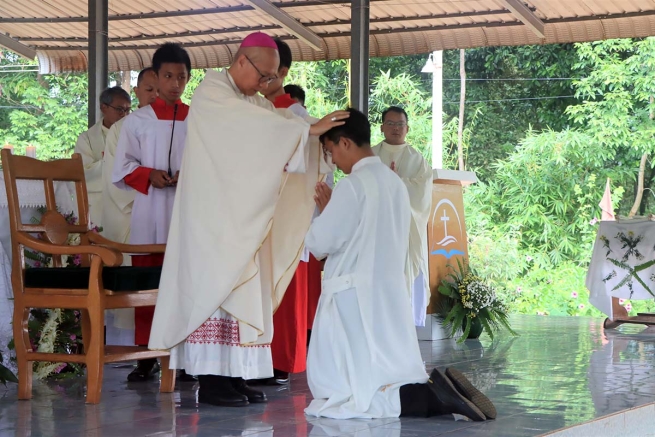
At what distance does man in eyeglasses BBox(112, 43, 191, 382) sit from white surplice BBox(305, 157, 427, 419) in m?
1.12

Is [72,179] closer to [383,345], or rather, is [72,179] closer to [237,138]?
[237,138]

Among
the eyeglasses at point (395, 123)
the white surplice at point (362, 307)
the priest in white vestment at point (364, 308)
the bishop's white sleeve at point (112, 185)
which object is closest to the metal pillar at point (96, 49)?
the bishop's white sleeve at point (112, 185)

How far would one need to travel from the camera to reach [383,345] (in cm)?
360

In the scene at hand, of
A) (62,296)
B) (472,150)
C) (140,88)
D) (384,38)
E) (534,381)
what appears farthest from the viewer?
(472,150)

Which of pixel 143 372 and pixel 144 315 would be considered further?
pixel 143 372

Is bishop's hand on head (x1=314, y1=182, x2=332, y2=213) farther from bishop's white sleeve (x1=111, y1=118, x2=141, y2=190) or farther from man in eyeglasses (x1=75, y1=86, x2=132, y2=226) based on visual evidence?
man in eyeglasses (x1=75, y1=86, x2=132, y2=226)

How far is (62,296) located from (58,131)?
39.7 ft

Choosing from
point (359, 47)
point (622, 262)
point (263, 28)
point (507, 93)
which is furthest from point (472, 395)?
point (507, 93)

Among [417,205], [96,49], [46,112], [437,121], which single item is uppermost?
[46,112]

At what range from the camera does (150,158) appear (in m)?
4.50

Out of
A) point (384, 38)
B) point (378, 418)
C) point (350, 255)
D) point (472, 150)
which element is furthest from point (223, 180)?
point (472, 150)

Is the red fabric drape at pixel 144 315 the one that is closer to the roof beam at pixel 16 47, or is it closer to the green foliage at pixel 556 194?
the roof beam at pixel 16 47

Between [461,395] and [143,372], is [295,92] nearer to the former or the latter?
[143,372]

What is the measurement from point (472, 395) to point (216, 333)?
101 cm
